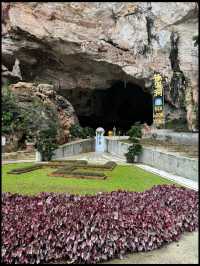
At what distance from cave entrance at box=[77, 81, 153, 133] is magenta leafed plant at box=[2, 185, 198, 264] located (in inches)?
1557

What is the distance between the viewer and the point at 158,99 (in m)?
35.3

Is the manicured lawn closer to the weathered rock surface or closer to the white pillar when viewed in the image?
the white pillar

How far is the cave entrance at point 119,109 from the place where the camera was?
155 feet

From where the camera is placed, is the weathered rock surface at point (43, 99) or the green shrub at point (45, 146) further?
the weathered rock surface at point (43, 99)

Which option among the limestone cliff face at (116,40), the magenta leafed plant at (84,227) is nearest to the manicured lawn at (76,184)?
the magenta leafed plant at (84,227)

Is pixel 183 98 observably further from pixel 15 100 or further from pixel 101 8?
→ pixel 15 100

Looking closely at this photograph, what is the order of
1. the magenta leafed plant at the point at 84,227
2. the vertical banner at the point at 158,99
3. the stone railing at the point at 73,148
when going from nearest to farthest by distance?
1. the magenta leafed plant at the point at 84,227
2. the stone railing at the point at 73,148
3. the vertical banner at the point at 158,99

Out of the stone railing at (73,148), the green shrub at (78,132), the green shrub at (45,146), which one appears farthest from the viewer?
the green shrub at (78,132)

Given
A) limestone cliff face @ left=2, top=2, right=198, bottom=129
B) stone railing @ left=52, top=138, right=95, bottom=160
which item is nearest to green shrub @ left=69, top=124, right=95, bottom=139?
stone railing @ left=52, top=138, right=95, bottom=160

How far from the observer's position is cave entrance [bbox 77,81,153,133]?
47.3m

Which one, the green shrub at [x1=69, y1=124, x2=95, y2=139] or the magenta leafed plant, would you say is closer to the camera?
the magenta leafed plant

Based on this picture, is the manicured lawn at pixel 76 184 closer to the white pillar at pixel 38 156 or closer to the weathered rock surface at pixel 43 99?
the white pillar at pixel 38 156

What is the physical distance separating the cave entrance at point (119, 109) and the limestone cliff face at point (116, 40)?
30.9 ft

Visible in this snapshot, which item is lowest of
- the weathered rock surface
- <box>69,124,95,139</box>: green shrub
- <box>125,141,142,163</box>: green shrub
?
<box>125,141,142,163</box>: green shrub
